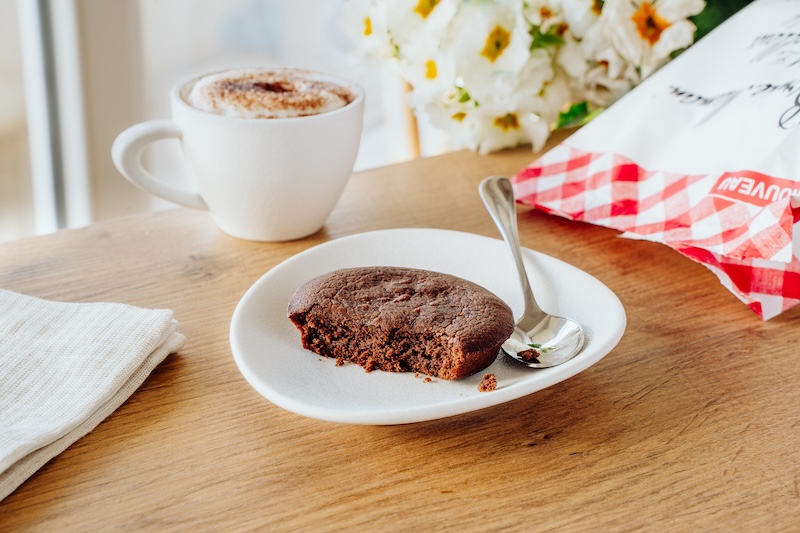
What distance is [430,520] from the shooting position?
517 mm

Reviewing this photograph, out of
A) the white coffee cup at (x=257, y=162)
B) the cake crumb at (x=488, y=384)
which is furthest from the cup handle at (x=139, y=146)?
the cake crumb at (x=488, y=384)

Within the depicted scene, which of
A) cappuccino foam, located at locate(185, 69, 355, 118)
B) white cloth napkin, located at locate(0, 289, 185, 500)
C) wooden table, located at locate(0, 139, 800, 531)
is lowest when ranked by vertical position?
wooden table, located at locate(0, 139, 800, 531)

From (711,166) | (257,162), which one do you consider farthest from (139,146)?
(711,166)

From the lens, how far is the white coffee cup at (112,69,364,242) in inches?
32.3

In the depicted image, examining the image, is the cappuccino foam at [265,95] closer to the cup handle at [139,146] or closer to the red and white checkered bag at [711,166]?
the cup handle at [139,146]

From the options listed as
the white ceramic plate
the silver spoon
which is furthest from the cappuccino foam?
the silver spoon

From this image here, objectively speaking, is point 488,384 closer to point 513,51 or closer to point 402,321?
point 402,321

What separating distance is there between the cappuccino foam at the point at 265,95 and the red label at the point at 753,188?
42 cm

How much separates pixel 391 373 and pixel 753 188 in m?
0.42

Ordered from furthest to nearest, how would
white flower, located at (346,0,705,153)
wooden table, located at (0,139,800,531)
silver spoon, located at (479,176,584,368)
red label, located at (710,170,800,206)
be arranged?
white flower, located at (346,0,705,153) < red label, located at (710,170,800,206) < silver spoon, located at (479,176,584,368) < wooden table, located at (0,139,800,531)

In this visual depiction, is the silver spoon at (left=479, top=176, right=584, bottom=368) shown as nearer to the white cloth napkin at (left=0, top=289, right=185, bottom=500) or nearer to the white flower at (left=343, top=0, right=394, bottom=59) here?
the white cloth napkin at (left=0, top=289, right=185, bottom=500)

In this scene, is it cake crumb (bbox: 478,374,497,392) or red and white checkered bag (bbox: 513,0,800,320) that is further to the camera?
red and white checkered bag (bbox: 513,0,800,320)

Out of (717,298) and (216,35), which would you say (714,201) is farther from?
(216,35)

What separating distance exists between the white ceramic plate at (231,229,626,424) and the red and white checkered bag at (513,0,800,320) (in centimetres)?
16
